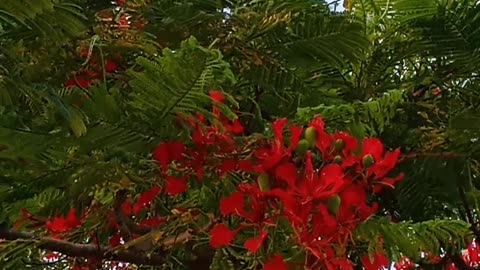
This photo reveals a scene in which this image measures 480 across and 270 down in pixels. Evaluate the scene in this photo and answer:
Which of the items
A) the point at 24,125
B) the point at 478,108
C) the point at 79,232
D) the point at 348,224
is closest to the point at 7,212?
the point at 79,232

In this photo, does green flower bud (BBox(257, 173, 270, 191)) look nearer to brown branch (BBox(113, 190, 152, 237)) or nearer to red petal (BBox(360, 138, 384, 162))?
red petal (BBox(360, 138, 384, 162))

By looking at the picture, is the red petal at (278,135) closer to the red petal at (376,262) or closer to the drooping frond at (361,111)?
the drooping frond at (361,111)

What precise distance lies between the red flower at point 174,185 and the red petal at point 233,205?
2.4 inches

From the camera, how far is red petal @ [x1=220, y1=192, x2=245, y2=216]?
80 cm

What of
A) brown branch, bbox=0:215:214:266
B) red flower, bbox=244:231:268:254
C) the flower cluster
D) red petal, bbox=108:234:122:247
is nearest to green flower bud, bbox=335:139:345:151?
the flower cluster

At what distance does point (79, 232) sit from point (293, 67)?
30 cm

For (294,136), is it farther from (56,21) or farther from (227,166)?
(56,21)

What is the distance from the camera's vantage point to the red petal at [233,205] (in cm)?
80

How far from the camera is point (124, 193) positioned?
97cm

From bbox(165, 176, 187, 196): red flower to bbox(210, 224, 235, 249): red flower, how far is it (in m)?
0.06

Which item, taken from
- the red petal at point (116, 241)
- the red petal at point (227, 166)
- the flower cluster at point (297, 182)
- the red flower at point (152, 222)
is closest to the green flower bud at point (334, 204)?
the flower cluster at point (297, 182)

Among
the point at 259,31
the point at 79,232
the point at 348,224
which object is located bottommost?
the point at 79,232

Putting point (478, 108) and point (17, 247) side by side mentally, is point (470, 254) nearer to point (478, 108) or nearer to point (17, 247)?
point (478, 108)

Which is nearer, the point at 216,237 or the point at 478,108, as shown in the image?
the point at 216,237
